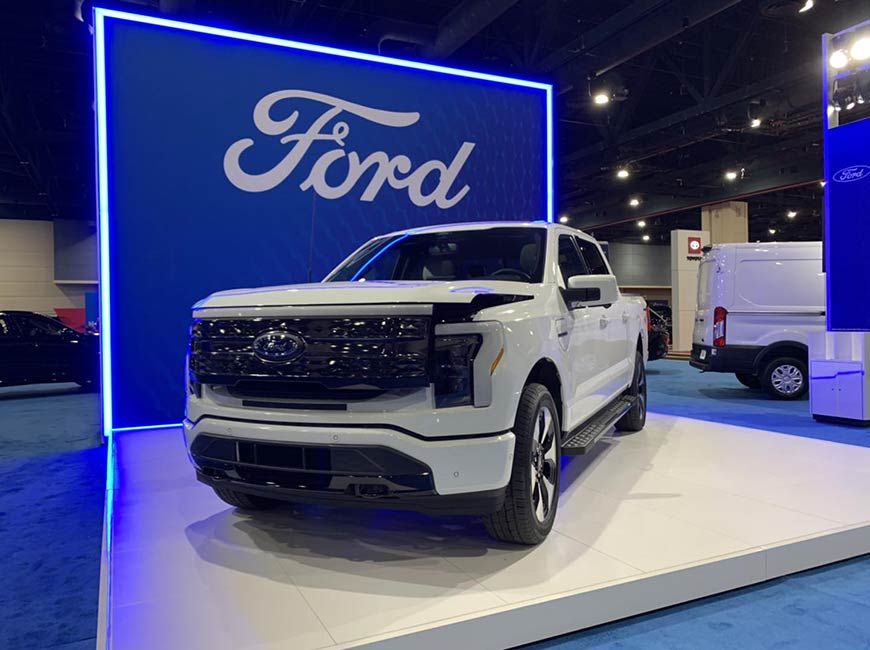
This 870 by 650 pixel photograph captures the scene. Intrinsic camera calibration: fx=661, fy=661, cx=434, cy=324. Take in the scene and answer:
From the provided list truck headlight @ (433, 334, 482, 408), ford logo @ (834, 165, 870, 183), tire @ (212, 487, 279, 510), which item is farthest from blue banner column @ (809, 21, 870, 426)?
tire @ (212, 487, 279, 510)

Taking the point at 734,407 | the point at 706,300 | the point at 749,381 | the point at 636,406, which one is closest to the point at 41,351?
the point at 636,406

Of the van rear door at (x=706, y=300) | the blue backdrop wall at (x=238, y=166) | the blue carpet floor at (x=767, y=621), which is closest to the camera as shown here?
the blue carpet floor at (x=767, y=621)

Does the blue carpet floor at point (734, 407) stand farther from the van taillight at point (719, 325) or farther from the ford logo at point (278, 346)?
the ford logo at point (278, 346)

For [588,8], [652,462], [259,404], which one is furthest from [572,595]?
[588,8]

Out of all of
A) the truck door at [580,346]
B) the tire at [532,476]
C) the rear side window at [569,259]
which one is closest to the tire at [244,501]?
the tire at [532,476]

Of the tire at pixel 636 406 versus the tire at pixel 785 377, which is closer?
the tire at pixel 636 406

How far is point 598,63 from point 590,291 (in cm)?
705

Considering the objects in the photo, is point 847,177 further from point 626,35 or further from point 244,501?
point 244,501

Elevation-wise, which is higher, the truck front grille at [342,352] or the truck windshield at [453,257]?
the truck windshield at [453,257]

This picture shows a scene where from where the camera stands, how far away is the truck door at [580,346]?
134 inches

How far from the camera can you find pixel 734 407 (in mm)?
8141

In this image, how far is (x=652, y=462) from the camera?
4.43 m

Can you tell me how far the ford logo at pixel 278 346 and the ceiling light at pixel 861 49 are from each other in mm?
5505

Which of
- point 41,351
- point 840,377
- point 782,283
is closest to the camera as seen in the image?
point 840,377
